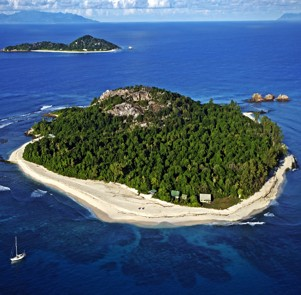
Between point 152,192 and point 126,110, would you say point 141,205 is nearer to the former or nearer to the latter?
point 152,192

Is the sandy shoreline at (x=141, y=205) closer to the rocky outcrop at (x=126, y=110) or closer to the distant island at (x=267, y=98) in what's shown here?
the rocky outcrop at (x=126, y=110)

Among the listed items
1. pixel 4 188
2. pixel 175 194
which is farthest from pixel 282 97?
pixel 4 188

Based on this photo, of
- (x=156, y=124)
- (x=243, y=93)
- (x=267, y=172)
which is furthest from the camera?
(x=243, y=93)

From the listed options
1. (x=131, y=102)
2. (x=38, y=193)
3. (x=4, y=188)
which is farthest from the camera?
(x=131, y=102)

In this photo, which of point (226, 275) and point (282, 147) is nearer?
point (226, 275)

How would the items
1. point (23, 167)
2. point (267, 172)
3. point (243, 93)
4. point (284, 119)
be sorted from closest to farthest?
point (267, 172)
point (23, 167)
point (284, 119)
point (243, 93)

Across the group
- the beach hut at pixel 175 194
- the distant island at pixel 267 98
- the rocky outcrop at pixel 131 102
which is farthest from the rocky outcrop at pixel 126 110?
the distant island at pixel 267 98

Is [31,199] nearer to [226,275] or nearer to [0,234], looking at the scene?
[0,234]

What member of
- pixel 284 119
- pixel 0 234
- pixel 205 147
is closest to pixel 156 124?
pixel 205 147
